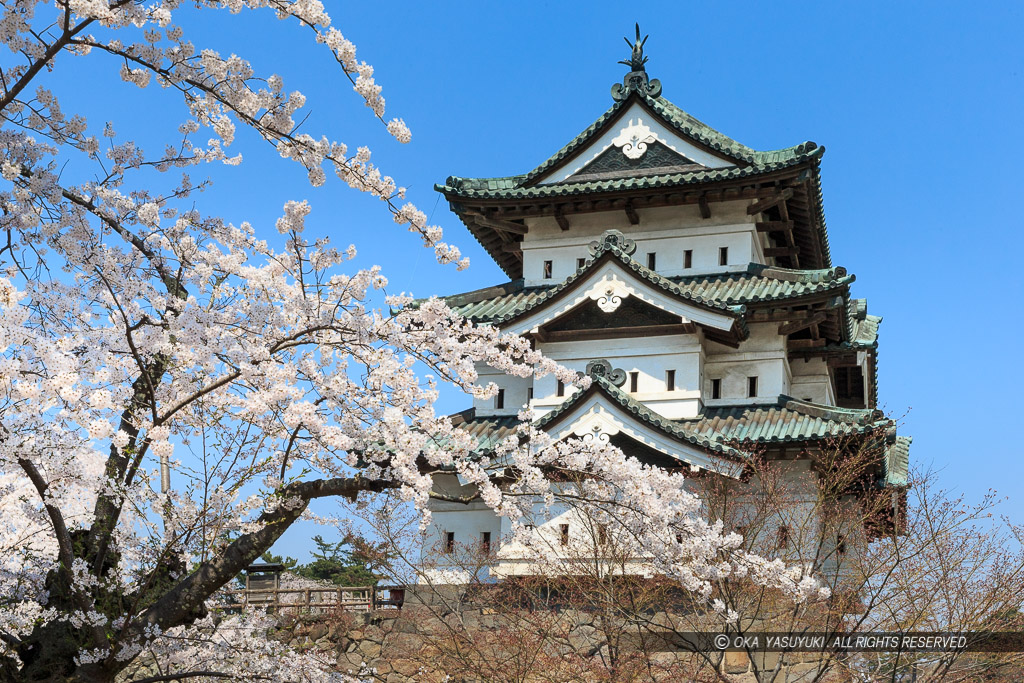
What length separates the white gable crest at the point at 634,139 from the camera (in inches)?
810

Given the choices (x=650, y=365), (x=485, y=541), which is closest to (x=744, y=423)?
(x=650, y=365)

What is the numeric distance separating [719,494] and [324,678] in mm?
7694

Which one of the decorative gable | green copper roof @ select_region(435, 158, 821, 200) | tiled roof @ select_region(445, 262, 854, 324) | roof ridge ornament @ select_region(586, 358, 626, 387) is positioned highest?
the decorative gable

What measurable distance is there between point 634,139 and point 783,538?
9.78 m

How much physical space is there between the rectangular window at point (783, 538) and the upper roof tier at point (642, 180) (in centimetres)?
746

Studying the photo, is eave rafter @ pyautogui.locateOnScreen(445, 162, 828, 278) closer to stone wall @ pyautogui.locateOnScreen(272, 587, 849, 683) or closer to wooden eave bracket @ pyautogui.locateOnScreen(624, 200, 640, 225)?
wooden eave bracket @ pyautogui.locateOnScreen(624, 200, 640, 225)

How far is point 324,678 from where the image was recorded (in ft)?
27.5

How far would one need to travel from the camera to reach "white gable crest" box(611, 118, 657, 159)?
67.5ft

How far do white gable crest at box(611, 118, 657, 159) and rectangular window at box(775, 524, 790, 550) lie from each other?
907 centimetres

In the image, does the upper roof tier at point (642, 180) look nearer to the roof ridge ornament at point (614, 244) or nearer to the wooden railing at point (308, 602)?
the roof ridge ornament at point (614, 244)

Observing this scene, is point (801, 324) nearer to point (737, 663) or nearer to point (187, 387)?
point (737, 663)

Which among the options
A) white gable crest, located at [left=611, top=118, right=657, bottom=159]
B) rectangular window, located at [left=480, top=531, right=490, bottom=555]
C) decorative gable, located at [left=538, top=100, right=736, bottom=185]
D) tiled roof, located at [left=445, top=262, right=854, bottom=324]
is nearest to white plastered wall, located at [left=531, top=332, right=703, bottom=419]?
tiled roof, located at [left=445, top=262, right=854, bottom=324]

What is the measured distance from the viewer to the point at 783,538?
13.9m

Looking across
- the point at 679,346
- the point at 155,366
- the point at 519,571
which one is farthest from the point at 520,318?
the point at 155,366
